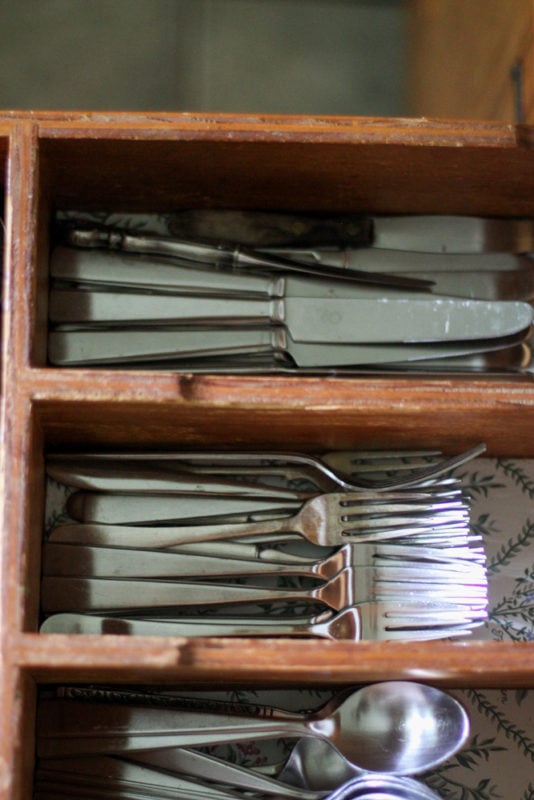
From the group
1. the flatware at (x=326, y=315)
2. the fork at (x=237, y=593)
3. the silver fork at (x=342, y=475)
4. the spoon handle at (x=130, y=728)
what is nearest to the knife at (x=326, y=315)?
the flatware at (x=326, y=315)

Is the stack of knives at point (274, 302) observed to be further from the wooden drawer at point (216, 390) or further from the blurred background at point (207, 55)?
the blurred background at point (207, 55)

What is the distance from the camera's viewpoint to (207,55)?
4.39ft

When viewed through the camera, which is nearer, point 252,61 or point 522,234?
point 522,234

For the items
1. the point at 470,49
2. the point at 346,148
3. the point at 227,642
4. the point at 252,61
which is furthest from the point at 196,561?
the point at 252,61

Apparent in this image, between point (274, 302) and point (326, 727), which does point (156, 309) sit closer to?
point (274, 302)

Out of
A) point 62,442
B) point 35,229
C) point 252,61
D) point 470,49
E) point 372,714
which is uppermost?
point 252,61

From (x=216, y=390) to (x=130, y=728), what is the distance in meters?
0.30

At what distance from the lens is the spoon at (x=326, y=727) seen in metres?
0.76

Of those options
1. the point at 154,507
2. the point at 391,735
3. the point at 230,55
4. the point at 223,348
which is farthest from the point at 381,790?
the point at 230,55

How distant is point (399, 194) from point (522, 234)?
142 millimetres

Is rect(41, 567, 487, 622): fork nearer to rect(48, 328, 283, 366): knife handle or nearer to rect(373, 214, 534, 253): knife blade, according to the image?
rect(48, 328, 283, 366): knife handle

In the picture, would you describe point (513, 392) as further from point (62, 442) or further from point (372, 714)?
point (62, 442)

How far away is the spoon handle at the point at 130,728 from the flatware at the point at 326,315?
35 centimetres

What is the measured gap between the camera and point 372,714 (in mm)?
776
